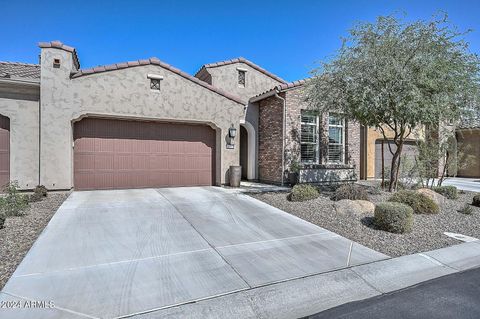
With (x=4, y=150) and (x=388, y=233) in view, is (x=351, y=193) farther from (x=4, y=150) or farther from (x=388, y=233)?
(x=4, y=150)

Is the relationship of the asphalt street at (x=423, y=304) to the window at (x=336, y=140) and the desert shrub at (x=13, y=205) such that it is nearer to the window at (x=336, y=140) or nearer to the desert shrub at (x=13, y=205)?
the desert shrub at (x=13, y=205)

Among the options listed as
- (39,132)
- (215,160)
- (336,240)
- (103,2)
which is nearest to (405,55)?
(336,240)

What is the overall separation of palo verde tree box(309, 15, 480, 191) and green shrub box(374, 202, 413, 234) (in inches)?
134

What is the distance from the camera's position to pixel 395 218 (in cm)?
602

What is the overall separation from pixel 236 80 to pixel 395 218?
35.4ft

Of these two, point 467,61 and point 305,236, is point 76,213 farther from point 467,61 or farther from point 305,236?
point 467,61

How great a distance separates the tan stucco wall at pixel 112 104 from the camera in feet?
30.7

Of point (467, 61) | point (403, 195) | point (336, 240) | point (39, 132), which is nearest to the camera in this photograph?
point (336, 240)

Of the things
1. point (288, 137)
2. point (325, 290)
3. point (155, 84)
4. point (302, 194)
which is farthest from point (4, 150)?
point (325, 290)

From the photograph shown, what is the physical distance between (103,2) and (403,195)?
11.7m

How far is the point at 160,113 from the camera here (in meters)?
10.8

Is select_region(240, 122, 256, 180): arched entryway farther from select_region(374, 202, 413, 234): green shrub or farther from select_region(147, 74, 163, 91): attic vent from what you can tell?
select_region(374, 202, 413, 234): green shrub

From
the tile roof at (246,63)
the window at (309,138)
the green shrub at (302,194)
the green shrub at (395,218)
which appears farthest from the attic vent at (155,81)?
the green shrub at (395,218)

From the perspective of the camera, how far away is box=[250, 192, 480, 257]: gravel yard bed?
215 inches
